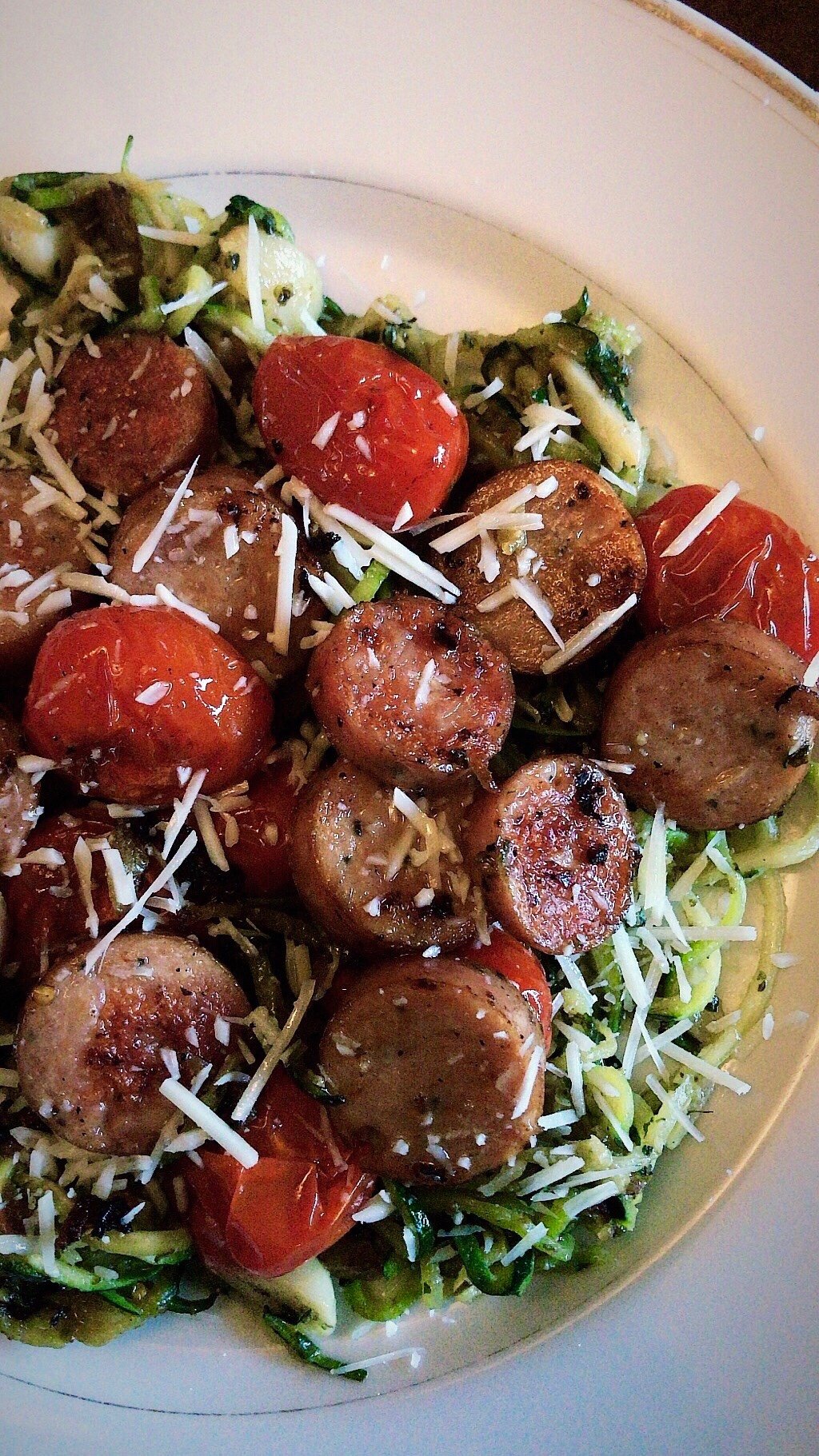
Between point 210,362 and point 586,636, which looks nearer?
point 586,636

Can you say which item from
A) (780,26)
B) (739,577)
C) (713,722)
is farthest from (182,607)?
(780,26)

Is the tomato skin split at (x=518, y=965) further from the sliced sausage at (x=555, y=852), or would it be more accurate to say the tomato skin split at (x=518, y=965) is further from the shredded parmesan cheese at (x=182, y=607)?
the shredded parmesan cheese at (x=182, y=607)

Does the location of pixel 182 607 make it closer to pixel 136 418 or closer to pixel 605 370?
pixel 136 418

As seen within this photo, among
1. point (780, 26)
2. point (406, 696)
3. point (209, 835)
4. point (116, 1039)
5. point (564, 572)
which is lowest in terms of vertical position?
point (116, 1039)

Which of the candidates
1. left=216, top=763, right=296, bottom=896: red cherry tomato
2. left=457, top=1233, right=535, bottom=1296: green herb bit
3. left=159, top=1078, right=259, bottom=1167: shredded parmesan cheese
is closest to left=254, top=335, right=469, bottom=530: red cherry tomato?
left=216, top=763, right=296, bottom=896: red cherry tomato

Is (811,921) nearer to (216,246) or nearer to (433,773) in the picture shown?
(433,773)

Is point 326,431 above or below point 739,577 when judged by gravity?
below
